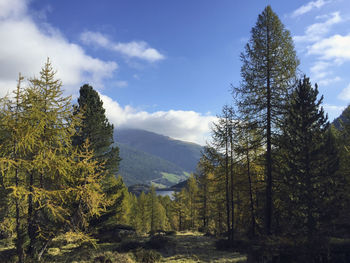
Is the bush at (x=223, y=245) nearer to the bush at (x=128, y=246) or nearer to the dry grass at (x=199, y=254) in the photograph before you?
the dry grass at (x=199, y=254)

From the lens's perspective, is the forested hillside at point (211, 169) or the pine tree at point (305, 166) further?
the pine tree at point (305, 166)

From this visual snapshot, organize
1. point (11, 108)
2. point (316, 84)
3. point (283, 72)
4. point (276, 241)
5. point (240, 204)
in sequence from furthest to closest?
point (240, 204) → point (316, 84) → point (283, 72) → point (276, 241) → point (11, 108)

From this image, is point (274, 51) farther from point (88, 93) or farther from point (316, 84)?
point (88, 93)

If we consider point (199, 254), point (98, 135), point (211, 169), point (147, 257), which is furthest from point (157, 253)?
point (98, 135)

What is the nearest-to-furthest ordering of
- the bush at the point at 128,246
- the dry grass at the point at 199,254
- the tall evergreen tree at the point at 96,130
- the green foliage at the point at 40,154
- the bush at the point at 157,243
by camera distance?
1. the green foliage at the point at 40,154
2. the dry grass at the point at 199,254
3. the bush at the point at 128,246
4. the bush at the point at 157,243
5. the tall evergreen tree at the point at 96,130

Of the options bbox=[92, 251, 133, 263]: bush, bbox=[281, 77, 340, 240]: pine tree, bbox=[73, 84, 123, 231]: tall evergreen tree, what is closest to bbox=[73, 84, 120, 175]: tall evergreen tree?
bbox=[73, 84, 123, 231]: tall evergreen tree

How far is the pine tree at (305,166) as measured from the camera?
517 inches

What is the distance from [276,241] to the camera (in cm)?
1043

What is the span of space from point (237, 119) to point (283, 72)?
12.5 ft

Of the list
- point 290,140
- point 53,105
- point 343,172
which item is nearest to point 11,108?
point 53,105

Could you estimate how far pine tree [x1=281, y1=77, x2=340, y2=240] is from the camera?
13.1m

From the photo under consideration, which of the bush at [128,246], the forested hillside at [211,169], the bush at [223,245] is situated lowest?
the bush at [223,245]

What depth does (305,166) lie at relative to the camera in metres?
13.9

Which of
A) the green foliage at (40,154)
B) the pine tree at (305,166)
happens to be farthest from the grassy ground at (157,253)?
the pine tree at (305,166)
